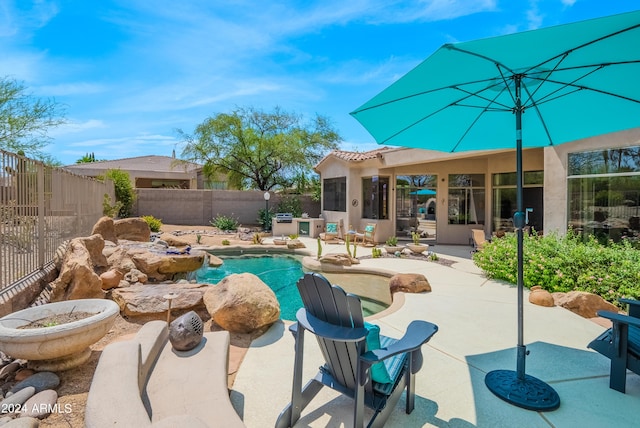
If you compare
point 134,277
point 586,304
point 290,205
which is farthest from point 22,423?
point 290,205

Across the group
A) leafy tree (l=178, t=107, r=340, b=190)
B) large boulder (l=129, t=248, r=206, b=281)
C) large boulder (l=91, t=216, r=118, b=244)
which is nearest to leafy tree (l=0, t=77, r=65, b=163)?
leafy tree (l=178, t=107, r=340, b=190)

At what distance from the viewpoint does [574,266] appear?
19.2 ft

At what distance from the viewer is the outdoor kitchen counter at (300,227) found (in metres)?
15.5

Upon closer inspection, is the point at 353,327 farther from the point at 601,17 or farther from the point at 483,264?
the point at 483,264

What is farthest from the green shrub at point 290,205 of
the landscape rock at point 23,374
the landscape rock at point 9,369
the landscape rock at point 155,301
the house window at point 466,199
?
the landscape rock at point 23,374

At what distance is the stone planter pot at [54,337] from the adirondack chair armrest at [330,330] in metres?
1.92

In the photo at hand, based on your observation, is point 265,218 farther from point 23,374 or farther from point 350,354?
point 350,354

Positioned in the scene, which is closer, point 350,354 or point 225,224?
point 350,354

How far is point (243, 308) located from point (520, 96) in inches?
143

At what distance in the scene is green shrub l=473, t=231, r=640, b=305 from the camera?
520 centimetres

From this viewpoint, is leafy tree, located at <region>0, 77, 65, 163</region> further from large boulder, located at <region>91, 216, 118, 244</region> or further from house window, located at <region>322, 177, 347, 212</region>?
house window, located at <region>322, 177, 347, 212</region>

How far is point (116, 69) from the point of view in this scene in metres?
10.5

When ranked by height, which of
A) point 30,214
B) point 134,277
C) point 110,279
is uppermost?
point 30,214

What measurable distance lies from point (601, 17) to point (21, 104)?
64.2 feet
